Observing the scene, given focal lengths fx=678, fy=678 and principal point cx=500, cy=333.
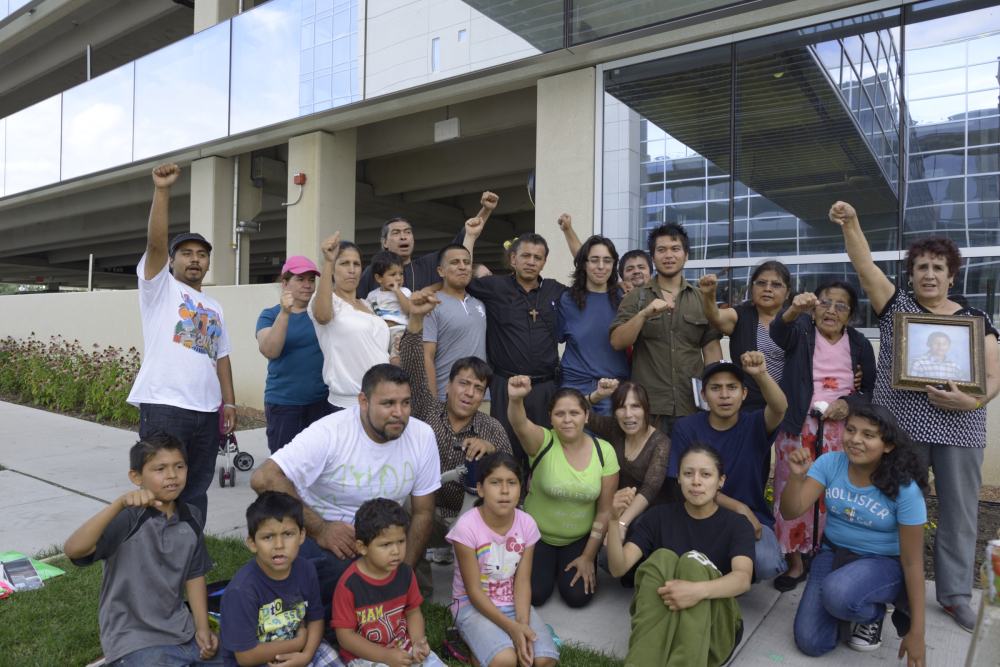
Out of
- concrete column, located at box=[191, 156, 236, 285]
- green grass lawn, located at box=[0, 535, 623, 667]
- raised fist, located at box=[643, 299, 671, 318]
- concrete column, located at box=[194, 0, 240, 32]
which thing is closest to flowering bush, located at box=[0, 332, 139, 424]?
concrete column, located at box=[191, 156, 236, 285]

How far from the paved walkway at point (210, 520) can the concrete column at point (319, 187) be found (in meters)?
2.98

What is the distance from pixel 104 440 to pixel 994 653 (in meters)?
8.22

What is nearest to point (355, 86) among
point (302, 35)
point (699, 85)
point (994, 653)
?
point (302, 35)

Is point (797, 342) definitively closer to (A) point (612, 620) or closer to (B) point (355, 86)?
(A) point (612, 620)

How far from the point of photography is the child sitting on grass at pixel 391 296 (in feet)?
13.7

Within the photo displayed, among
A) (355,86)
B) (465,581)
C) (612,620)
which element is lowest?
(612,620)

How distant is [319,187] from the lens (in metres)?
9.46

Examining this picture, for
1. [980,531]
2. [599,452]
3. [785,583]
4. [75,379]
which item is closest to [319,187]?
[75,379]

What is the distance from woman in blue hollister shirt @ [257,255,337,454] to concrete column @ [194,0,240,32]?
824cm

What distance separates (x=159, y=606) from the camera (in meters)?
2.73

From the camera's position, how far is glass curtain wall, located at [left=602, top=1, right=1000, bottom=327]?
5.30 m

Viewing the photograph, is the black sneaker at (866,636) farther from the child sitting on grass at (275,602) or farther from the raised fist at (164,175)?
the raised fist at (164,175)

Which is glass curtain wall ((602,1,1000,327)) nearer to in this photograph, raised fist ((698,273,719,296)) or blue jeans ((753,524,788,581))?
raised fist ((698,273,719,296))

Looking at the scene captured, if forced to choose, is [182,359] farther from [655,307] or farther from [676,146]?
[676,146]
